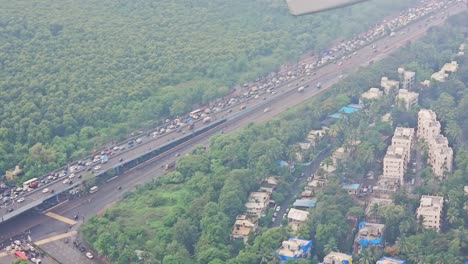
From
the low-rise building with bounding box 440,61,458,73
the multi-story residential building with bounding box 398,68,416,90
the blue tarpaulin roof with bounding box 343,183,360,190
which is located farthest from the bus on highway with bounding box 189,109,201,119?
the low-rise building with bounding box 440,61,458,73

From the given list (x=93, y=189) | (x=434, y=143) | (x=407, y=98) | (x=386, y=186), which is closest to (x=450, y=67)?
(x=407, y=98)

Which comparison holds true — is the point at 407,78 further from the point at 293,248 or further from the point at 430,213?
the point at 293,248

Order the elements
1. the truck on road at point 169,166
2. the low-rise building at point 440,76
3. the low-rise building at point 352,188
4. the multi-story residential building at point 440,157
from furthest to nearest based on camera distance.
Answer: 1. the low-rise building at point 440,76
2. the truck on road at point 169,166
3. the multi-story residential building at point 440,157
4. the low-rise building at point 352,188

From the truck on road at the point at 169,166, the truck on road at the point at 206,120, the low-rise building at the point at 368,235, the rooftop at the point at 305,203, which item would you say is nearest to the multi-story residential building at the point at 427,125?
the rooftop at the point at 305,203

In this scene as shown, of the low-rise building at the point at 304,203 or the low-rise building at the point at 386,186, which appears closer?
the low-rise building at the point at 304,203

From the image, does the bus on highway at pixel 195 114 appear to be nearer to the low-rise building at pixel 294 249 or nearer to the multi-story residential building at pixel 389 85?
the multi-story residential building at pixel 389 85

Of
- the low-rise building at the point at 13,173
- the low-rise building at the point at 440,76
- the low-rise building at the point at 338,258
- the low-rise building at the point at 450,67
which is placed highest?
the low-rise building at the point at 13,173

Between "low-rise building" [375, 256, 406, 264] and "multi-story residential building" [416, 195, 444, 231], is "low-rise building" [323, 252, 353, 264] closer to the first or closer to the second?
"low-rise building" [375, 256, 406, 264]

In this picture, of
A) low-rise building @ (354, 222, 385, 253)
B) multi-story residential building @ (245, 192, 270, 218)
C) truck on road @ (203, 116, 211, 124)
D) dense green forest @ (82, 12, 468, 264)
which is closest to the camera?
dense green forest @ (82, 12, 468, 264)
